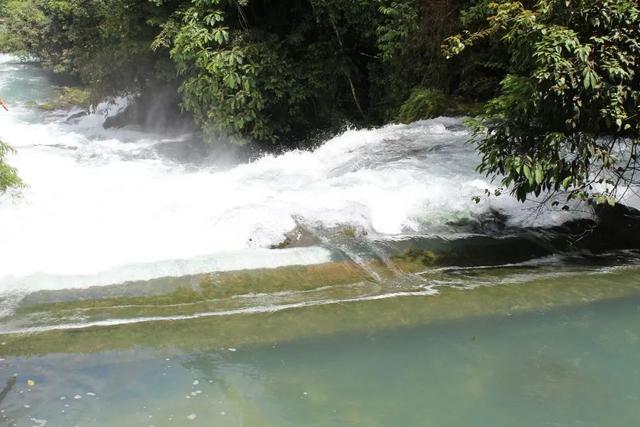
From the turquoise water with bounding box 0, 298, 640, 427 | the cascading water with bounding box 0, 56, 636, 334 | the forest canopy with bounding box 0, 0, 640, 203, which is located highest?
the forest canopy with bounding box 0, 0, 640, 203

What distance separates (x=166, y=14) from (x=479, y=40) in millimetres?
5545

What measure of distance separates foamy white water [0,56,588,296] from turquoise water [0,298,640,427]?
4.15 feet

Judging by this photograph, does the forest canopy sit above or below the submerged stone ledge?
above

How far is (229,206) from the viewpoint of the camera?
7016 mm

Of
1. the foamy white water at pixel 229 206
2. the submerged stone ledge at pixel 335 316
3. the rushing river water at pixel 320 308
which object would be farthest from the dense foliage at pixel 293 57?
the submerged stone ledge at pixel 335 316

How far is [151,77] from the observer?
13.9m

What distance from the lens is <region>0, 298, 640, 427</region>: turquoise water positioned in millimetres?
3580

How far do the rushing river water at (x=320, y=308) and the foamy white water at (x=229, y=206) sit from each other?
0.03 metres

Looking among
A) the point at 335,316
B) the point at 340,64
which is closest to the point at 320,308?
the point at 335,316

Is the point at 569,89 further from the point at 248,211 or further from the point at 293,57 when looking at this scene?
the point at 293,57

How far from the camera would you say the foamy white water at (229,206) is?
5.47 metres

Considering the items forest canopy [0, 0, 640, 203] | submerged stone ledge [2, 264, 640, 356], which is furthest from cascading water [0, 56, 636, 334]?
forest canopy [0, 0, 640, 203]

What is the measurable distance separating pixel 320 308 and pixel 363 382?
37.0 inches

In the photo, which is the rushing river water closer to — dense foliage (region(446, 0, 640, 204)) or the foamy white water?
the foamy white water
